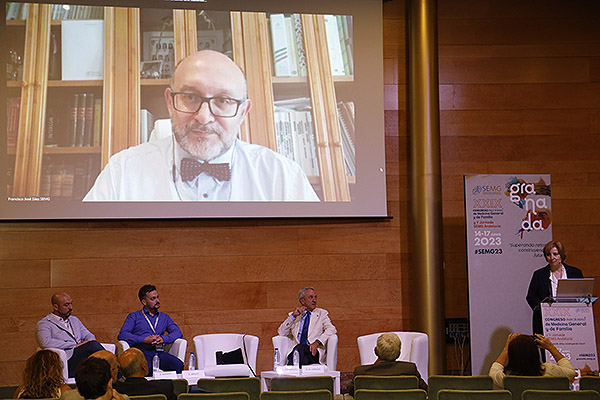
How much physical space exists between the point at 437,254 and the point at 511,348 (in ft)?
11.9

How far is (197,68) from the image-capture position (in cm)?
805

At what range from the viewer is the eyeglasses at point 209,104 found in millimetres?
7977

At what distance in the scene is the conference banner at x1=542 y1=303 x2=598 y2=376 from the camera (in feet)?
21.1

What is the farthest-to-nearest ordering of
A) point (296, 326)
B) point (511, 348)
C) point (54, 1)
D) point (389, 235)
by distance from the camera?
point (389, 235), point (54, 1), point (296, 326), point (511, 348)

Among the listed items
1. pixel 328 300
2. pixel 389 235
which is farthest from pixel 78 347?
pixel 389 235

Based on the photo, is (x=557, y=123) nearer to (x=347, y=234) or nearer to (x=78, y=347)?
(x=347, y=234)

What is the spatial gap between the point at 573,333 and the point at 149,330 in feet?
12.3

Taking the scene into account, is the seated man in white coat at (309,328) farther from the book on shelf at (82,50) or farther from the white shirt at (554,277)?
the book on shelf at (82,50)

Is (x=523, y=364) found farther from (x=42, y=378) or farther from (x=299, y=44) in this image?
(x=299, y=44)

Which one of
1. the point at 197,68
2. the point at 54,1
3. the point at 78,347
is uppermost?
the point at 54,1


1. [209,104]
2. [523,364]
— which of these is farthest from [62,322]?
[523,364]

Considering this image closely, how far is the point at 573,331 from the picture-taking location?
6.44 metres

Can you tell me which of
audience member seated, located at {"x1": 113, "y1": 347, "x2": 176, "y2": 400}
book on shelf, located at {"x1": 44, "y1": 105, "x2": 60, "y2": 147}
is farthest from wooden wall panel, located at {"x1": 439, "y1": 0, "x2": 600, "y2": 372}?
audience member seated, located at {"x1": 113, "y1": 347, "x2": 176, "y2": 400}

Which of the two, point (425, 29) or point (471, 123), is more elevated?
point (425, 29)
